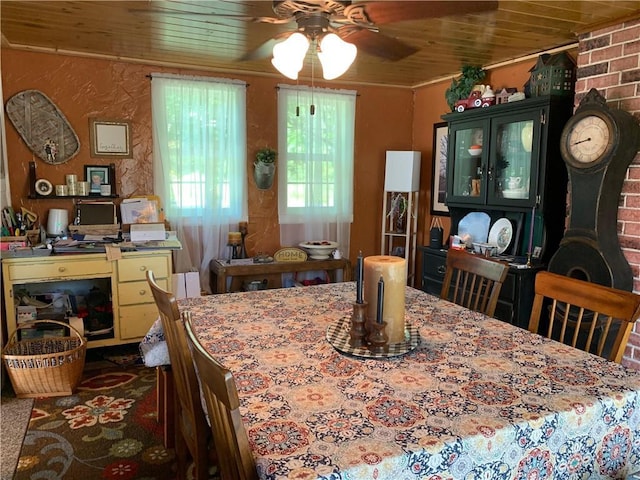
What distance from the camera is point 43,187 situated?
11.5ft

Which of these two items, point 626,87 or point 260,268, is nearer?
→ point 626,87

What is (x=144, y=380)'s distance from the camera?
3037mm

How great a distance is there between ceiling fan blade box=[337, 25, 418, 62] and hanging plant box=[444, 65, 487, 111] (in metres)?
1.66

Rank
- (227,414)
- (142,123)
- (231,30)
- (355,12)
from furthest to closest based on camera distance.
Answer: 1. (142,123)
2. (231,30)
3. (355,12)
4. (227,414)

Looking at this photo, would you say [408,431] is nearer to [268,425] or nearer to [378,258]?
[268,425]

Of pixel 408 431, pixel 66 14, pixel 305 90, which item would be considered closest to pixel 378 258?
pixel 408 431

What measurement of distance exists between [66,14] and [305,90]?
203cm

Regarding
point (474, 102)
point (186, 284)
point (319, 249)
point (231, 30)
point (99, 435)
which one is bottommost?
point (99, 435)

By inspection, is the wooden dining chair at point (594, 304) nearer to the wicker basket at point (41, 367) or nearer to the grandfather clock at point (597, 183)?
the grandfather clock at point (597, 183)

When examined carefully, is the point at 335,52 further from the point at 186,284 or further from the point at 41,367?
the point at 186,284

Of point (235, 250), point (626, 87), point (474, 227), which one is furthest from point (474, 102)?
point (235, 250)

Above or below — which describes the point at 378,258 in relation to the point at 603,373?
above

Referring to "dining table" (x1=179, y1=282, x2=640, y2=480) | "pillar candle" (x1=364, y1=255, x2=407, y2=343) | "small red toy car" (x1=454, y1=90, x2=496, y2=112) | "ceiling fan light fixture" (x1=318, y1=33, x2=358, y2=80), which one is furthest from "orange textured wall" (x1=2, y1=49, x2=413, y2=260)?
"pillar candle" (x1=364, y1=255, x2=407, y2=343)

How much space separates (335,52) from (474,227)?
228cm
